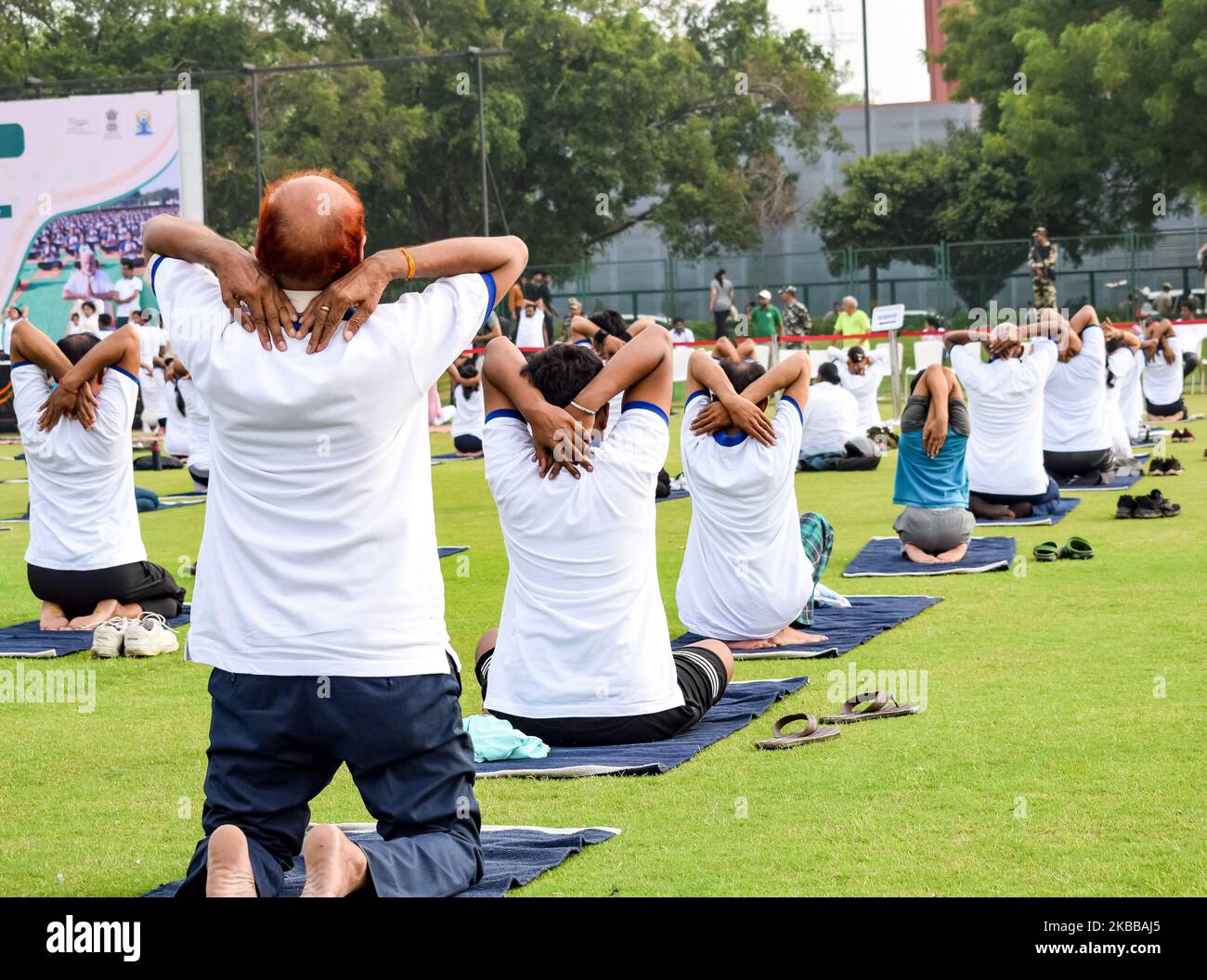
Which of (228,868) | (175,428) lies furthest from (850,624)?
(175,428)

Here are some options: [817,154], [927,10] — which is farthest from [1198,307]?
[927,10]

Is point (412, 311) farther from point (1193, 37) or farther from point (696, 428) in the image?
point (1193, 37)

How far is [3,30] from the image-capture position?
4903cm

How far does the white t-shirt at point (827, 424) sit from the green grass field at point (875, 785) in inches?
375

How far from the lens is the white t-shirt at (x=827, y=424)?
64.6ft

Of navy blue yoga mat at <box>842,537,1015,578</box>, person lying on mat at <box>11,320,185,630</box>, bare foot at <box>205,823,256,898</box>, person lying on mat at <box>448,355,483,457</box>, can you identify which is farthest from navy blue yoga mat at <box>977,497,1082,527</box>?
bare foot at <box>205,823,256,898</box>

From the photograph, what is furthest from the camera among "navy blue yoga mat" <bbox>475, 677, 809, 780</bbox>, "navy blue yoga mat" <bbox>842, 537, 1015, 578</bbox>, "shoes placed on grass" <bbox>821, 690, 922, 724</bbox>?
"navy blue yoga mat" <bbox>842, 537, 1015, 578</bbox>

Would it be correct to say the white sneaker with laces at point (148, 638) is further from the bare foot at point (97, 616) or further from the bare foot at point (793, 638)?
the bare foot at point (793, 638)

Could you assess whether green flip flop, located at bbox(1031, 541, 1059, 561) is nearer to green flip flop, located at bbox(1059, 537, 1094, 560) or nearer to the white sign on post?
green flip flop, located at bbox(1059, 537, 1094, 560)

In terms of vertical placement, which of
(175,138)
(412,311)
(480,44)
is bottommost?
(412,311)

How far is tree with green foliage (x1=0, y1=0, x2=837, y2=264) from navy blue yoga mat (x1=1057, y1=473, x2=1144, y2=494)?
29246 millimetres

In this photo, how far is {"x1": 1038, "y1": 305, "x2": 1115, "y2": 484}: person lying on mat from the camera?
16328 millimetres

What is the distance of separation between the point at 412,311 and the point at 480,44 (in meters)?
45.1

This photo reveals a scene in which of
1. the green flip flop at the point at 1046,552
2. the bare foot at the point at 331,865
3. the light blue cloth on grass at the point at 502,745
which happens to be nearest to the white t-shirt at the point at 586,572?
the light blue cloth on grass at the point at 502,745
